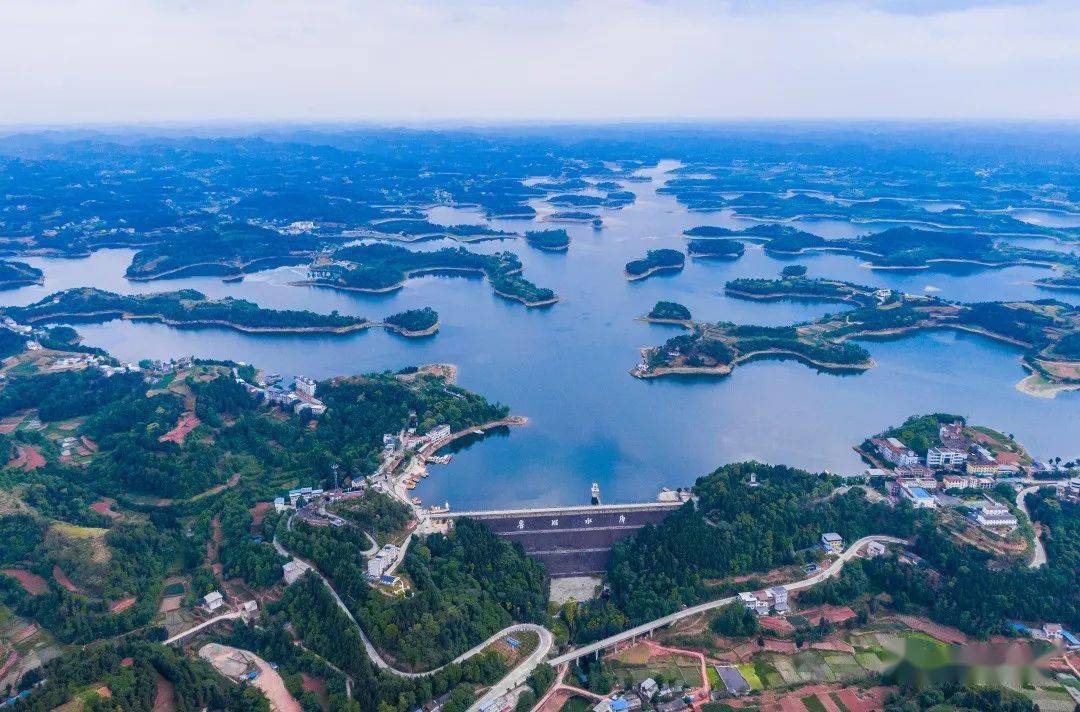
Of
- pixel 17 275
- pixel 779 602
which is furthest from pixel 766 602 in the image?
pixel 17 275

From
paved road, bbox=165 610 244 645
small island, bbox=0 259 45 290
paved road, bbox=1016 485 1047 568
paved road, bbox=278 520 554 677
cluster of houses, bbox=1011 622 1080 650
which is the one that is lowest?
small island, bbox=0 259 45 290

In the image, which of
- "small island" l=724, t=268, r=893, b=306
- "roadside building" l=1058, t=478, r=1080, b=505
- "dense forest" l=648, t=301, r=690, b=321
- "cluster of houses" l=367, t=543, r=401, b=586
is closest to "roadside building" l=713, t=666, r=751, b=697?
"cluster of houses" l=367, t=543, r=401, b=586

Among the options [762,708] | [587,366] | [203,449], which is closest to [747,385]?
[587,366]

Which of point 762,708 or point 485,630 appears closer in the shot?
point 762,708

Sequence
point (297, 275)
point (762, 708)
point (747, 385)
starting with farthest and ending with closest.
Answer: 1. point (297, 275)
2. point (747, 385)
3. point (762, 708)

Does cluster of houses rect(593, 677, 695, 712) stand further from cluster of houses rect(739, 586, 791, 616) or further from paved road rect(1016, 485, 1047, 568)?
paved road rect(1016, 485, 1047, 568)

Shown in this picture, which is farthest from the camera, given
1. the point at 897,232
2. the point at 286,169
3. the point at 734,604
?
the point at 286,169

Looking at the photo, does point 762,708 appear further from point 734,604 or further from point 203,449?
point 203,449

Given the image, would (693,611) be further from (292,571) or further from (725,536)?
(292,571)
